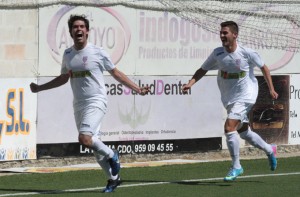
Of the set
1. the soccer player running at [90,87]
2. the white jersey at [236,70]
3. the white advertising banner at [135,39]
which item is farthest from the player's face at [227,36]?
the white advertising banner at [135,39]

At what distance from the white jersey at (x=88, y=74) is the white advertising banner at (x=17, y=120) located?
3186mm

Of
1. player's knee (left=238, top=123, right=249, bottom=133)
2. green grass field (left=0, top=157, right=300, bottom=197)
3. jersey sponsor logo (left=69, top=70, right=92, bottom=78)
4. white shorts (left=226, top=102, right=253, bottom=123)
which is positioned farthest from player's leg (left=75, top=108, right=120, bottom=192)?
player's knee (left=238, top=123, right=249, bottom=133)

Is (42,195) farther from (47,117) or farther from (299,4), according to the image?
(299,4)

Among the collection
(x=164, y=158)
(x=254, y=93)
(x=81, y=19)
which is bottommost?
(x=164, y=158)

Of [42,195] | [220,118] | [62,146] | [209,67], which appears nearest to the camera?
[42,195]

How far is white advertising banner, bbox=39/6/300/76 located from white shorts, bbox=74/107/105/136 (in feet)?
11.5

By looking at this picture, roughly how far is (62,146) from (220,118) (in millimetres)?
2904

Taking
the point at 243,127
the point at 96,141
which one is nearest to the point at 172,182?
the point at 243,127

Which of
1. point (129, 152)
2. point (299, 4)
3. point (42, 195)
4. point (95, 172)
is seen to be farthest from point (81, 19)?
point (299, 4)

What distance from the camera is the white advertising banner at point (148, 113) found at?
15242mm

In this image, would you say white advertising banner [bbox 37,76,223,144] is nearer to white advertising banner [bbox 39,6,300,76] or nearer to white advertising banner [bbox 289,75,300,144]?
white advertising banner [bbox 39,6,300,76]

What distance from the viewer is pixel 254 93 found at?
13.3 meters

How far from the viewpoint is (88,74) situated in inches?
461

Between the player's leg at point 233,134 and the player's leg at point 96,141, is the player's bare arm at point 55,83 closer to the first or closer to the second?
the player's leg at point 96,141
